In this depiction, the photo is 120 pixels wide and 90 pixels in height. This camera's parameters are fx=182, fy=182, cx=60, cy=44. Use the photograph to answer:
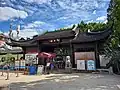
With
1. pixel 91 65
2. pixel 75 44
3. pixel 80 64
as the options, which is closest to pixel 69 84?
pixel 91 65

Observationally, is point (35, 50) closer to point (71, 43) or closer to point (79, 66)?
point (71, 43)

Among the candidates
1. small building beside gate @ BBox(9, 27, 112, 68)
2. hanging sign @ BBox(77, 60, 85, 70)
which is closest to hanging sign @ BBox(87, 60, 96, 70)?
hanging sign @ BBox(77, 60, 85, 70)

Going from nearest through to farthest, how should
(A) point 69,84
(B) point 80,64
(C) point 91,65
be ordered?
1. (A) point 69,84
2. (C) point 91,65
3. (B) point 80,64

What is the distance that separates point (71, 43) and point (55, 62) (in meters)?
3.28

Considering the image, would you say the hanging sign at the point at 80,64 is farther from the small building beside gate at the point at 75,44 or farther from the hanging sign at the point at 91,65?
the small building beside gate at the point at 75,44

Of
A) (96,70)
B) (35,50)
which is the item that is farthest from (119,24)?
(35,50)

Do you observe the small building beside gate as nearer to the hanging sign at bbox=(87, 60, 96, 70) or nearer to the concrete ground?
the hanging sign at bbox=(87, 60, 96, 70)

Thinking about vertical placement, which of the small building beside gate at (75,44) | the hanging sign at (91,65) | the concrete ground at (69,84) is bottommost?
the concrete ground at (69,84)

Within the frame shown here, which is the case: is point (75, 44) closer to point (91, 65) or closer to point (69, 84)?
point (91, 65)

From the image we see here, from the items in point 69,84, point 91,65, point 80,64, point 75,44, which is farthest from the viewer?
point 75,44

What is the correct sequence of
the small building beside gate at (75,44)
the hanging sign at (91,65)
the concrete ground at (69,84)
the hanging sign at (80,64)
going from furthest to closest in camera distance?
the small building beside gate at (75,44) → the hanging sign at (80,64) → the hanging sign at (91,65) → the concrete ground at (69,84)

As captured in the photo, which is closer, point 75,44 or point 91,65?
point 91,65

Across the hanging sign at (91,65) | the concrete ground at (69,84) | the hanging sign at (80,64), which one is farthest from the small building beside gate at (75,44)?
the concrete ground at (69,84)

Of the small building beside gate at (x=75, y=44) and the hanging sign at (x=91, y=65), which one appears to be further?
the small building beside gate at (x=75, y=44)
